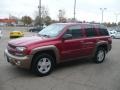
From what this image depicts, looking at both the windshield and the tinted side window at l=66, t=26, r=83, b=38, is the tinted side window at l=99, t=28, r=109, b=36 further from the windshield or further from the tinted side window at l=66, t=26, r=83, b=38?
the windshield

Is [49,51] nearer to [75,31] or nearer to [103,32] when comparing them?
[75,31]

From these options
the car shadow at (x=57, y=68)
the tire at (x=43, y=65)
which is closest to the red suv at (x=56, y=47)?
the tire at (x=43, y=65)

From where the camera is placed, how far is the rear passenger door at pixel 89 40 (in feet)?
25.6

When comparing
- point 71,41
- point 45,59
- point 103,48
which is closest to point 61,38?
point 71,41

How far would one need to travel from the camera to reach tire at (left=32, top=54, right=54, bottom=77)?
629 cm

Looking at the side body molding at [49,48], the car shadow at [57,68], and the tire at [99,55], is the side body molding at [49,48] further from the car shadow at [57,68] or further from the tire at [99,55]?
the tire at [99,55]

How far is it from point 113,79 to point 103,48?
8.86ft

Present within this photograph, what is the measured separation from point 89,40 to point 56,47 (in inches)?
71.1

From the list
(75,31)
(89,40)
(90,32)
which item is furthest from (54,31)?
(90,32)

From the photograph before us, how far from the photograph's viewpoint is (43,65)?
6.47 m

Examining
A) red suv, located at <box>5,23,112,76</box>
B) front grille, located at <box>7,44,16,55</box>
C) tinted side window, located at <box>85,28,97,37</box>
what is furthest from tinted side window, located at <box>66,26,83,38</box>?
front grille, located at <box>7,44,16,55</box>

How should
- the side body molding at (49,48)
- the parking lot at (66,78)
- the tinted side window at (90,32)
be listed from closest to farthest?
the parking lot at (66,78), the side body molding at (49,48), the tinted side window at (90,32)

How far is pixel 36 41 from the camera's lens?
633cm

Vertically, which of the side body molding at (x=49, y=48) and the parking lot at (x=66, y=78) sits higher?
the side body molding at (x=49, y=48)
